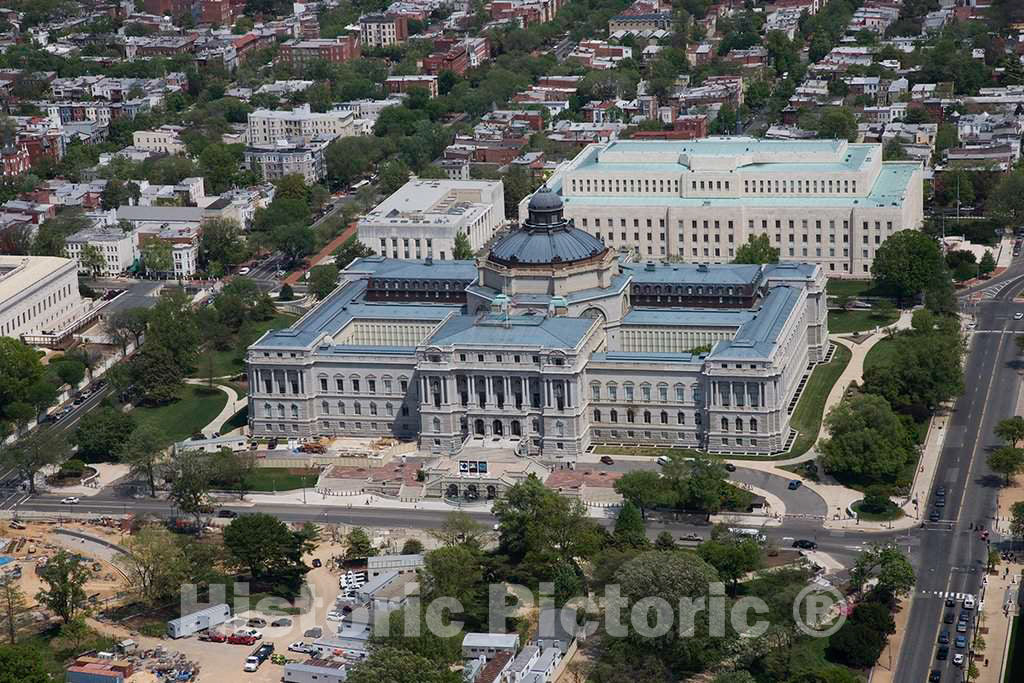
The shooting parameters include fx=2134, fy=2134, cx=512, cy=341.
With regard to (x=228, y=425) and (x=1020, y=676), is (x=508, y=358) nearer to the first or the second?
(x=228, y=425)

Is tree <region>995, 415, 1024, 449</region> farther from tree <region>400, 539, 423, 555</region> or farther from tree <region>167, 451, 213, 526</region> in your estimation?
tree <region>167, 451, 213, 526</region>

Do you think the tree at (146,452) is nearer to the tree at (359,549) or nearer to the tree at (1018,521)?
the tree at (359,549)

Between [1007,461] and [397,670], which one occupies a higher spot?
[397,670]

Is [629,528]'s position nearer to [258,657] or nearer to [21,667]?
[258,657]

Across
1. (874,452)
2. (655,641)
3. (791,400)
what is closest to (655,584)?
(655,641)

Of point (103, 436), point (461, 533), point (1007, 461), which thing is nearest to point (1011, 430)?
point (1007, 461)

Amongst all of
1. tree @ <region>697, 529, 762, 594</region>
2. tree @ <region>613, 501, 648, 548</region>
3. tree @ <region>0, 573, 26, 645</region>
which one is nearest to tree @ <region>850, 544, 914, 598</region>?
tree @ <region>697, 529, 762, 594</region>
